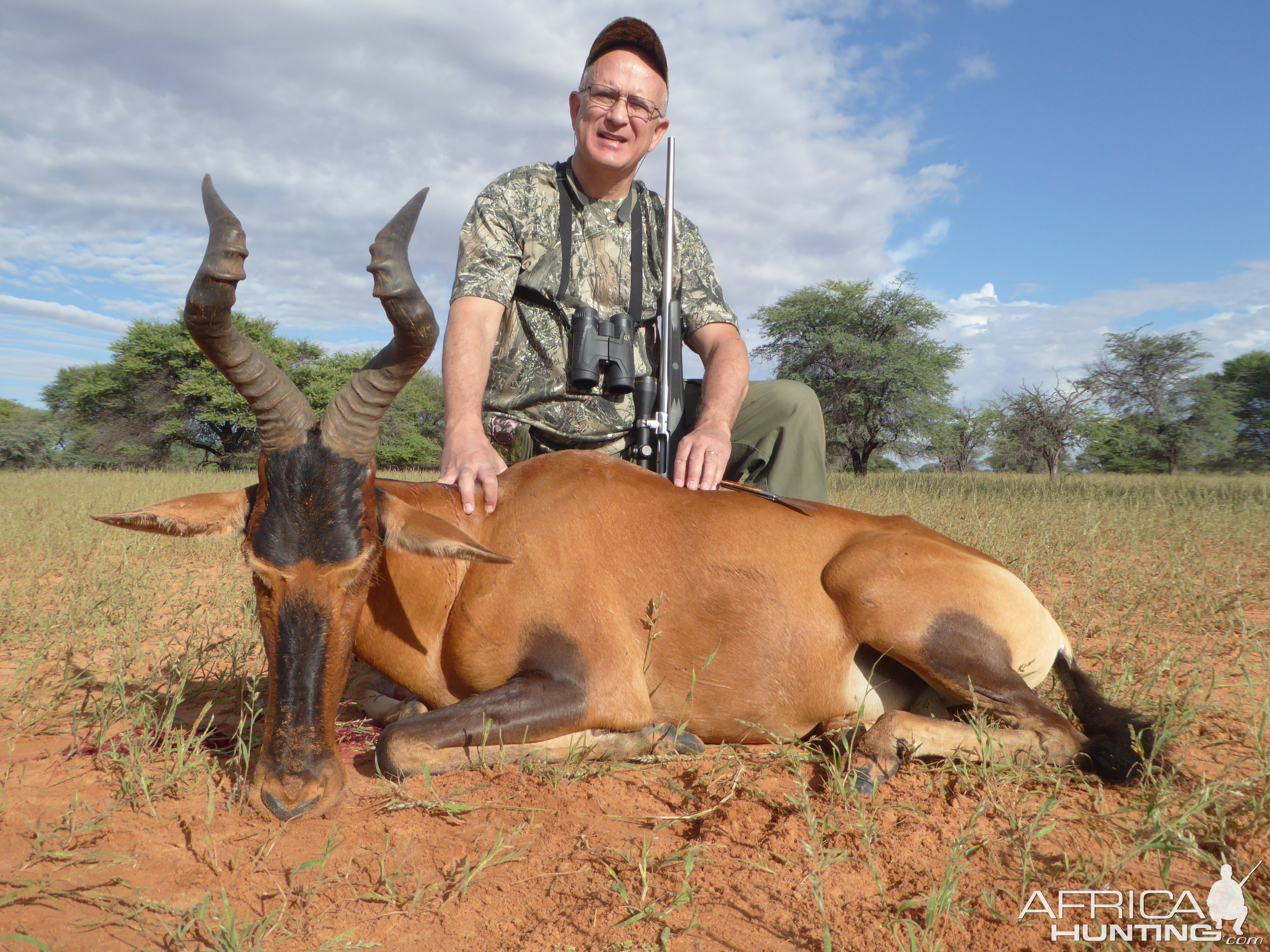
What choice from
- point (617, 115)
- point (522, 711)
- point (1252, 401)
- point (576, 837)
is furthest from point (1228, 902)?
point (1252, 401)

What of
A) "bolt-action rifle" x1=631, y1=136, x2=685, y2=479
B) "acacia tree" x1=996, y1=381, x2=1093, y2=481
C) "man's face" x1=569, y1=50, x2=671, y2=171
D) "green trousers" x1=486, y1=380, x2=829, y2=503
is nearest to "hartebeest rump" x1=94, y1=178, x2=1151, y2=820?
"bolt-action rifle" x1=631, y1=136, x2=685, y2=479

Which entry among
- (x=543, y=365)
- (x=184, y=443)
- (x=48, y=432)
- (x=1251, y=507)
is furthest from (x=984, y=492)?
(x=48, y=432)

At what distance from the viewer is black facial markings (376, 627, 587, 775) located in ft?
8.98

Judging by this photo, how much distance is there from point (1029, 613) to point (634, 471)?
1.74 metres

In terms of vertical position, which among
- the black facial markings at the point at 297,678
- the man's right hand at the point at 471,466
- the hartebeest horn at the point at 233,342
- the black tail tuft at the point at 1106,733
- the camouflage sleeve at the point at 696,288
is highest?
the camouflage sleeve at the point at 696,288

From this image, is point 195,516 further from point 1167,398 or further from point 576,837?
point 1167,398

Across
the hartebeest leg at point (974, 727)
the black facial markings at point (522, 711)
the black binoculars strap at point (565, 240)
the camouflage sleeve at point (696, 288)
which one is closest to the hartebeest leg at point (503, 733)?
the black facial markings at point (522, 711)

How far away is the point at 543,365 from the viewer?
4.72 meters

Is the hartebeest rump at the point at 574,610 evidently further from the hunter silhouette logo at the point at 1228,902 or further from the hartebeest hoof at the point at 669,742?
the hunter silhouette logo at the point at 1228,902

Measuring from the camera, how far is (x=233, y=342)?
253 centimetres

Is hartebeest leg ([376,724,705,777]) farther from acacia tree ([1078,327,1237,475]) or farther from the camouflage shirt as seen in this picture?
acacia tree ([1078,327,1237,475])

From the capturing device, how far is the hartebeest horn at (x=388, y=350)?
2.54m

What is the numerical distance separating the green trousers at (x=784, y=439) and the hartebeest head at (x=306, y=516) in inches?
103

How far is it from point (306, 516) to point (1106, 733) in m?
2.91
